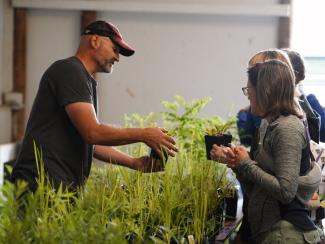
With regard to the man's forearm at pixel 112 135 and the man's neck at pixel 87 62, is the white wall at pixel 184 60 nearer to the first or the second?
the man's neck at pixel 87 62

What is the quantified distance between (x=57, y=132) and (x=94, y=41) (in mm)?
420

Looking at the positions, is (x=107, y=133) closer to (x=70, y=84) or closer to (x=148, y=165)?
A: (x=70, y=84)

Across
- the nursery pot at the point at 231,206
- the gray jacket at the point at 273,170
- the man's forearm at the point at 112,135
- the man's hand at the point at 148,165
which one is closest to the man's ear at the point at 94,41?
the man's forearm at the point at 112,135

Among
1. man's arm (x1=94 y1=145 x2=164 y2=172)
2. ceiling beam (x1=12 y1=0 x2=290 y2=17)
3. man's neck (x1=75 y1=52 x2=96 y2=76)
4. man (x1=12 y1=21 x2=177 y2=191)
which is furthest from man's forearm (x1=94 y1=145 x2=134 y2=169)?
ceiling beam (x1=12 y1=0 x2=290 y2=17)

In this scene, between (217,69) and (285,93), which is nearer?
(285,93)

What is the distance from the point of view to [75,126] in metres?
2.12

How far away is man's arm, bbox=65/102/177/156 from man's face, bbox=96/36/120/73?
29cm

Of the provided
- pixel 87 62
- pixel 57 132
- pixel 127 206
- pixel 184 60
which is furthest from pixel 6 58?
pixel 127 206

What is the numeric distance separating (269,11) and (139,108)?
1694mm

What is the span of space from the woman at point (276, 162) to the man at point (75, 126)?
34 cm

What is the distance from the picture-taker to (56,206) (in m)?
1.67

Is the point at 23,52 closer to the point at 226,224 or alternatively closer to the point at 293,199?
the point at 226,224

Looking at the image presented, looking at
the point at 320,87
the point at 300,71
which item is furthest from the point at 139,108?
the point at 300,71

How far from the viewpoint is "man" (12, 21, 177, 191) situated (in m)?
2.07
